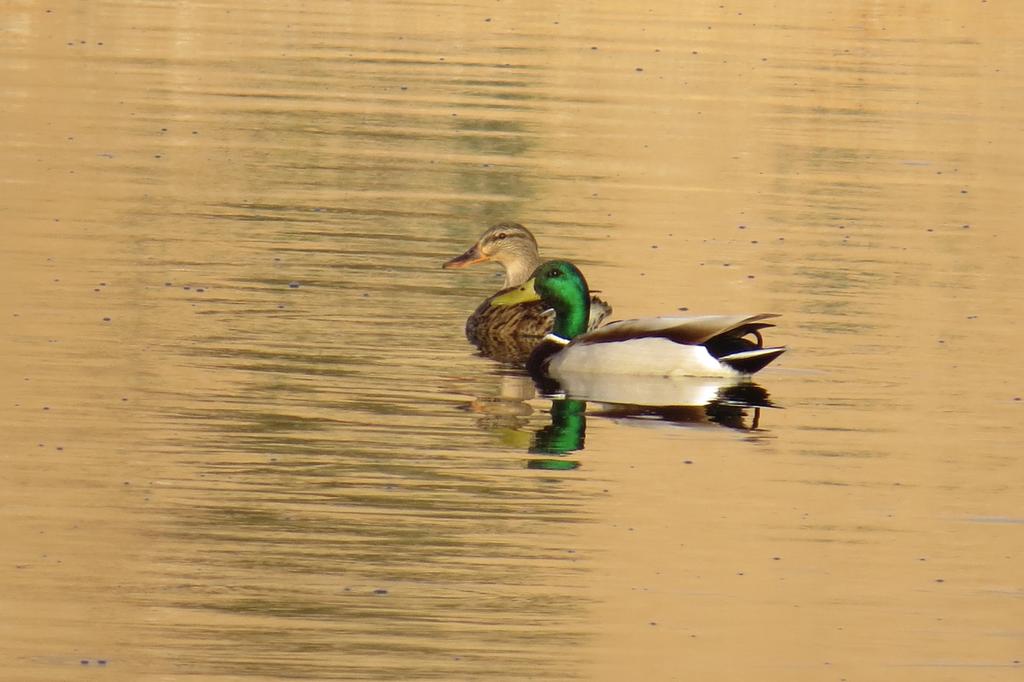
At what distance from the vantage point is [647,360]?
1325 cm

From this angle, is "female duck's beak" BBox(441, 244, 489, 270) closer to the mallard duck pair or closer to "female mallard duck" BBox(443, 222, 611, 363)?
"female mallard duck" BBox(443, 222, 611, 363)

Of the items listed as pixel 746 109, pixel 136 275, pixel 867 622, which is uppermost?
pixel 746 109

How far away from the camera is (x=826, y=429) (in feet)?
39.0

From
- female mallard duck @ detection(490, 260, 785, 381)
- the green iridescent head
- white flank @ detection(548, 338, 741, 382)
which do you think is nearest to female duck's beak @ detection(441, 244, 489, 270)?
the green iridescent head

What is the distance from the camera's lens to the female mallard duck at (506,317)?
567 inches

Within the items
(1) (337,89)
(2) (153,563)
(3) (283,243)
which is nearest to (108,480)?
(2) (153,563)

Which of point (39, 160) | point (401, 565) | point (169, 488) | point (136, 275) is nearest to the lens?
point (401, 565)

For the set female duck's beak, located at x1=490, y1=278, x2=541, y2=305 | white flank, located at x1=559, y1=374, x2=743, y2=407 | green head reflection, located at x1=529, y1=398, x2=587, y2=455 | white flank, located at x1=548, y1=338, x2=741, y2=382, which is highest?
female duck's beak, located at x1=490, y1=278, x2=541, y2=305

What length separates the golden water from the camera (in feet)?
27.5

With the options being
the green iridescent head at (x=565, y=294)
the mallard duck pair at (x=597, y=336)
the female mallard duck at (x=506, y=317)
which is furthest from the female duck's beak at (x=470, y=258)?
the green iridescent head at (x=565, y=294)

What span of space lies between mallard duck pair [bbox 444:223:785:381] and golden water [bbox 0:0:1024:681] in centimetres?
27

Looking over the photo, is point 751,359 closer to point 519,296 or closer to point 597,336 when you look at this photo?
point 597,336

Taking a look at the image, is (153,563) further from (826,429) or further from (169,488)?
(826,429)

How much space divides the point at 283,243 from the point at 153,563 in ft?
25.7
